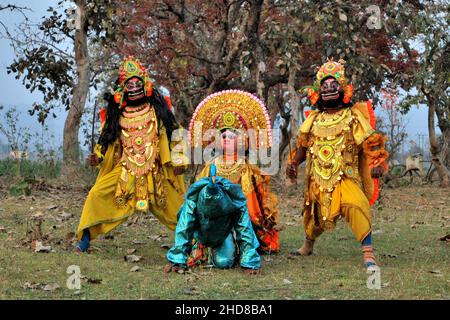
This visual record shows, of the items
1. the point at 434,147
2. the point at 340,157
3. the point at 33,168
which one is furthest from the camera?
the point at 33,168

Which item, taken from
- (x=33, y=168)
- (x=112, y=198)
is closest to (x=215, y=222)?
(x=112, y=198)

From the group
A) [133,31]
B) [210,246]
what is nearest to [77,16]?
[133,31]

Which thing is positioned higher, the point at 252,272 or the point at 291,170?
the point at 291,170

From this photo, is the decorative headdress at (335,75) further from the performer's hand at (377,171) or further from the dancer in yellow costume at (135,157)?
the dancer in yellow costume at (135,157)

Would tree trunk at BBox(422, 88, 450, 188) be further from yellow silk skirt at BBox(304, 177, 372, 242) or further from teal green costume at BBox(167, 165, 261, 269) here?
teal green costume at BBox(167, 165, 261, 269)

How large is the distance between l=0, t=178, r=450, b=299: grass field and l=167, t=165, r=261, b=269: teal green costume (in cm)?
20

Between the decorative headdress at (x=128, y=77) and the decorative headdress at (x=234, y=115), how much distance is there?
67 cm

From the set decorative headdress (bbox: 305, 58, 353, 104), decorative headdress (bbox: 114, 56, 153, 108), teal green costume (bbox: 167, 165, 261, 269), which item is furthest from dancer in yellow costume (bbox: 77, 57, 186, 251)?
decorative headdress (bbox: 305, 58, 353, 104)

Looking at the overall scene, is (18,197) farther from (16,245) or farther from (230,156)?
(230,156)

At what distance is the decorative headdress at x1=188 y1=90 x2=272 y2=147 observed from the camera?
26.0 feet

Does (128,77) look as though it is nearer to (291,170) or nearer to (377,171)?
(291,170)

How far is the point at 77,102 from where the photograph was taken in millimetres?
15156

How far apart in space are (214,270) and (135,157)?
6.01 ft

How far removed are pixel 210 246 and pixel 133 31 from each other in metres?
10.5
